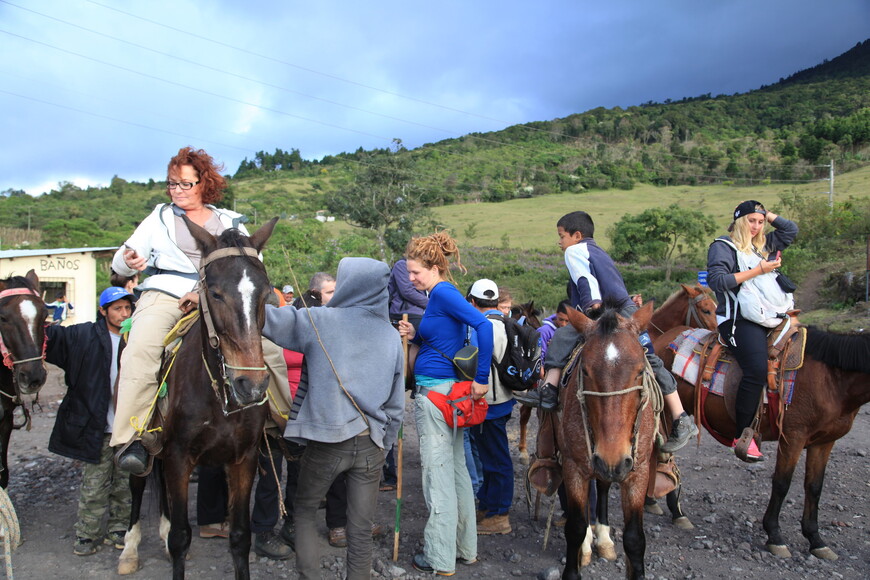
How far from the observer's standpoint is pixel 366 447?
3598 mm

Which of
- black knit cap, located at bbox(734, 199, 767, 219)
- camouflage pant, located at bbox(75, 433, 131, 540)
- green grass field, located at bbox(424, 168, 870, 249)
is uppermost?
green grass field, located at bbox(424, 168, 870, 249)

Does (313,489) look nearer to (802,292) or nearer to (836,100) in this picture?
(802,292)

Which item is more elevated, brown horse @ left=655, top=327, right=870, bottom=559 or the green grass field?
the green grass field

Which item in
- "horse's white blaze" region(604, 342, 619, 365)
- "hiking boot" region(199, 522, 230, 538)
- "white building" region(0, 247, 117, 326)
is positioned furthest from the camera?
"white building" region(0, 247, 117, 326)

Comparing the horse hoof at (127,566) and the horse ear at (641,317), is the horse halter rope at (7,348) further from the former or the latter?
the horse ear at (641,317)

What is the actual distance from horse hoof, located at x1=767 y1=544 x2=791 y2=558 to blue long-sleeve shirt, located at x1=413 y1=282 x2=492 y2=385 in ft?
9.63

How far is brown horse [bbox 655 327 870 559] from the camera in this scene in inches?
190

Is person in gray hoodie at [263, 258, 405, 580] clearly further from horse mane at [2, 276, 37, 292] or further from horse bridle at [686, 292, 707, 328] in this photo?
horse bridle at [686, 292, 707, 328]

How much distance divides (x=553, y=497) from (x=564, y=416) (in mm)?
815

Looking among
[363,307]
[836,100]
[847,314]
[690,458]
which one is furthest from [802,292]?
[836,100]

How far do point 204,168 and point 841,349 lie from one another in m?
5.45

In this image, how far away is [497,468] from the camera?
5277 millimetres

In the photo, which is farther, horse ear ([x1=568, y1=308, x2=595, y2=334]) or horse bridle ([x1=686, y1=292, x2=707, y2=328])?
horse bridle ([x1=686, y1=292, x2=707, y2=328])

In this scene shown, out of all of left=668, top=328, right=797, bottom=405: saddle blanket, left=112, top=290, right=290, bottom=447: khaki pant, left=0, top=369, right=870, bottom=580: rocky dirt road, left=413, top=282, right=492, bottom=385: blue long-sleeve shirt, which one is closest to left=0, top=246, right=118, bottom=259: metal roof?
left=0, top=369, right=870, bottom=580: rocky dirt road
